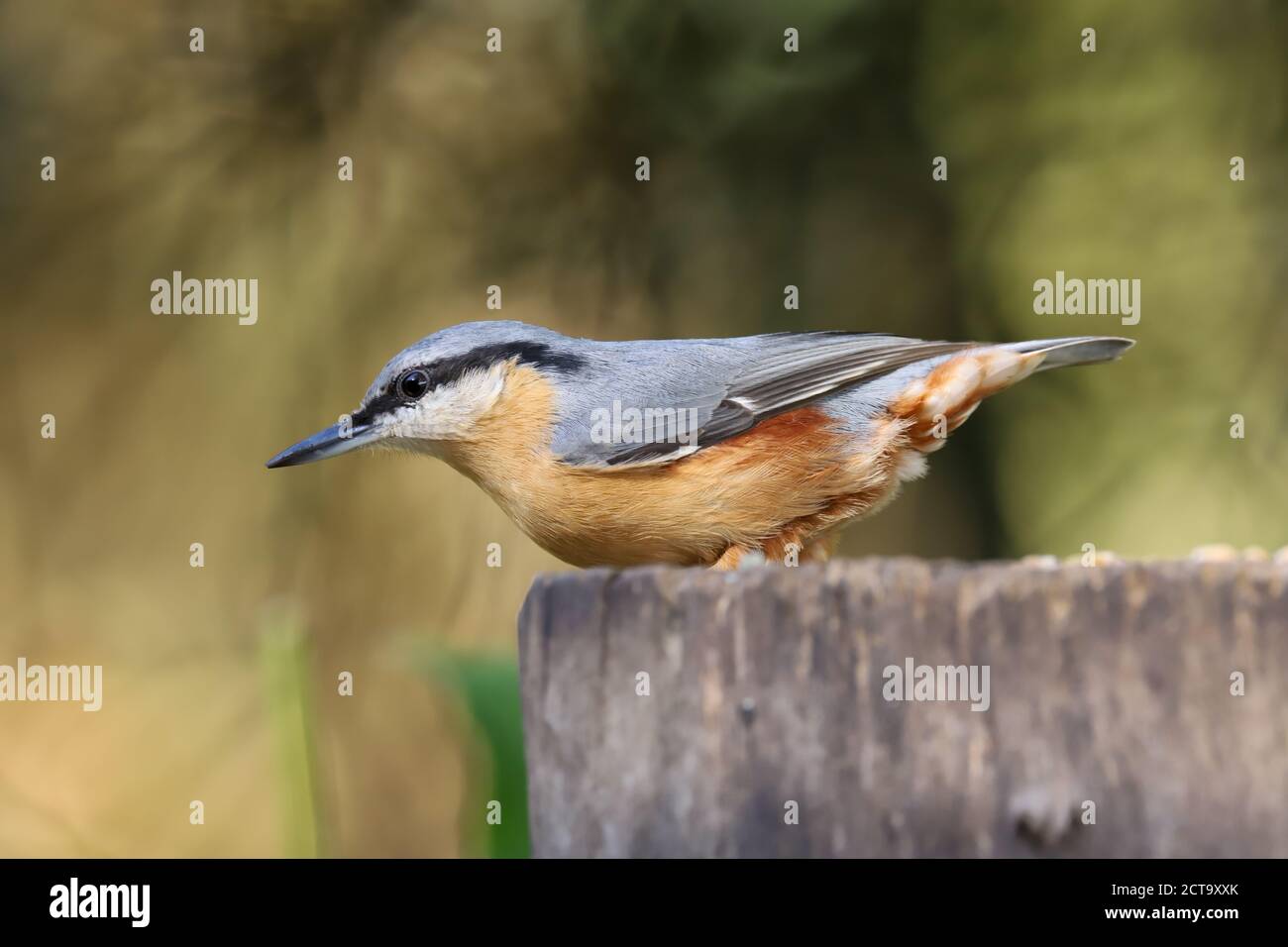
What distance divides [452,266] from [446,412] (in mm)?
2134

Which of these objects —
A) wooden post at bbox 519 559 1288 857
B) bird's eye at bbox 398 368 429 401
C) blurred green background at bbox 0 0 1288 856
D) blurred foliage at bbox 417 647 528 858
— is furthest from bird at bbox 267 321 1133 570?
blurred green background at bbox 0 0 1288 856

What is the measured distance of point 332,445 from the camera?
364 cm

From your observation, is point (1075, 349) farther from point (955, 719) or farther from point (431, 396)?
point (955, 719)

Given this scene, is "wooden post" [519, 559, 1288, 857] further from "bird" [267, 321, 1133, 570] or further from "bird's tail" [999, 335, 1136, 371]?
"bird's tail" [999, 335, 1136, 371]

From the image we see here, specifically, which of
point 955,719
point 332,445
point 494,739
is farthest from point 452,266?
point 955,719

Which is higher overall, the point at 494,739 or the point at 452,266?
the point at 452,266

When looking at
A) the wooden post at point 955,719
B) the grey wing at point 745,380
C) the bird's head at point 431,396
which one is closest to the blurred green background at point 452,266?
the bird's head at point 431,396

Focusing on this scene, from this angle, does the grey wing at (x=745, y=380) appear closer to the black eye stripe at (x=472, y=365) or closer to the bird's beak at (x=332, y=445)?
the black eye stripe at (x=472, y=365)

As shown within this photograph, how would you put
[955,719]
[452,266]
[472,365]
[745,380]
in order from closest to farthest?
1. [955,719]
2. [745,380]
3. [472,365]
4. [452,266]

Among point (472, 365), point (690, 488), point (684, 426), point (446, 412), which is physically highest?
point (472, 365)

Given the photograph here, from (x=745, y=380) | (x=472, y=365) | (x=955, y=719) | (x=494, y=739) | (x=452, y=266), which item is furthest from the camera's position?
(x=452, y=266)

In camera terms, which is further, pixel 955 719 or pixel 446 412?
pixel 446 412
